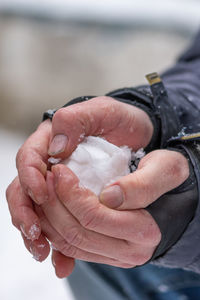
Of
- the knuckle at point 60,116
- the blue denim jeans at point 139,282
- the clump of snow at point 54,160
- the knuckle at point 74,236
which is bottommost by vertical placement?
the blue denim jeans at point 139,282

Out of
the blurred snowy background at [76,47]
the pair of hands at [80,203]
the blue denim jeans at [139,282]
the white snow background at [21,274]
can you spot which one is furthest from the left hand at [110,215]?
the blurred snowy background at [76,47]

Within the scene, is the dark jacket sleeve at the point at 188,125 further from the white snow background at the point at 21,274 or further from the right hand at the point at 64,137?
the white snow background at the point at 21,274

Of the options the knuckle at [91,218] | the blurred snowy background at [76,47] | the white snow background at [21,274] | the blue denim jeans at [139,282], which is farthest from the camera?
the blurred snowy background at [76,47]

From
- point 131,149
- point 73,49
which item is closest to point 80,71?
point 73,49

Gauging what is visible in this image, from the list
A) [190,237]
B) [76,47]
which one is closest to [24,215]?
[190,237]

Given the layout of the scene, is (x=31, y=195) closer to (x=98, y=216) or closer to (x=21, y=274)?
(x=98, y=216)

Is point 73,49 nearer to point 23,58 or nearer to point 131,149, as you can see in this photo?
point 23,58

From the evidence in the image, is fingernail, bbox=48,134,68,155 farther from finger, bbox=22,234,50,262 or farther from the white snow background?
the white snow background
